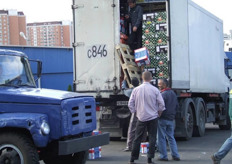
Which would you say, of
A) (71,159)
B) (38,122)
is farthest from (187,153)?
(38,122)

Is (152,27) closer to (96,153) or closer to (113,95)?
(113,95)

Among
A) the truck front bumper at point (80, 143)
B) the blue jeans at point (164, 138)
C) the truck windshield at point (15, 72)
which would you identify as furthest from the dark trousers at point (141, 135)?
the truck windshield at point (15, 72)

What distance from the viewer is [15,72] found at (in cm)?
863

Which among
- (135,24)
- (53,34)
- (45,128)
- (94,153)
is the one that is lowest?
(94,153)

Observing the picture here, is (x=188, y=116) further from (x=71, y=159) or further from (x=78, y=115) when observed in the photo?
(x=78, y=115)

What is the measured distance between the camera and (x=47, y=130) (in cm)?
747

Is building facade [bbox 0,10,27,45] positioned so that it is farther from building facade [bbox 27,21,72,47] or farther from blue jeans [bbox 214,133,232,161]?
blue jeans [bbox 214,133,232,161]

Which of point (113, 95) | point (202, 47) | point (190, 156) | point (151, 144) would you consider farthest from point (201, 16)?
point (151, 144)

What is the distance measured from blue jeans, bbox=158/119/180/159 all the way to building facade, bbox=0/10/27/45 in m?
74.1

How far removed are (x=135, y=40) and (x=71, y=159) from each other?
19.2 feet

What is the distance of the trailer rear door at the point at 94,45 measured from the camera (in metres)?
13.4

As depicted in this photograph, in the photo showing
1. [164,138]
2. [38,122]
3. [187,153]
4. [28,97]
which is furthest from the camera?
[187,153]

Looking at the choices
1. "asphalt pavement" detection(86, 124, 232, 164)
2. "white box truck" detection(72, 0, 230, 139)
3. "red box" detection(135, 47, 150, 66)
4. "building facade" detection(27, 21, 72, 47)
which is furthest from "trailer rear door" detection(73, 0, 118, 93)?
"building facade" detection(27, 21, 72, 47)

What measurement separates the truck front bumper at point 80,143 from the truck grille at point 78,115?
0.55 feet
